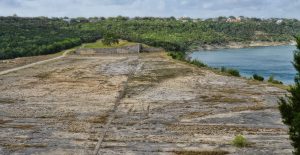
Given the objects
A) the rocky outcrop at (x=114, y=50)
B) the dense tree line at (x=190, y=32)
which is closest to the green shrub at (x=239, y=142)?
the rocky outcrop at (x=114, y=50)

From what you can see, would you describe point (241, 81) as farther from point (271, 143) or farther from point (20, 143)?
point (20, 143)

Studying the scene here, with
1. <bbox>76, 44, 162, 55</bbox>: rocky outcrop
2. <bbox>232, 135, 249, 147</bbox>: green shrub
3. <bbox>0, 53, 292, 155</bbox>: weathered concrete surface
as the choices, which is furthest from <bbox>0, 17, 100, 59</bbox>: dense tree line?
<bbox>232, 135, 249, 147</bbox>: green shrub

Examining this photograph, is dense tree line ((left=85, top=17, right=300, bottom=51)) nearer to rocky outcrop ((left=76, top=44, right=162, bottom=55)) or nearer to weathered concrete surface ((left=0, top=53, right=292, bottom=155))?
rocky outcrop ((left=76, top=44, right=162, bottom=55))

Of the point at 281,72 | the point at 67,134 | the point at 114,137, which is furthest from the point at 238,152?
the point at 281,72

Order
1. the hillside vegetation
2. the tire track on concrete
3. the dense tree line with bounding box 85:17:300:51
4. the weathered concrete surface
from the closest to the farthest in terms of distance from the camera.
Answer: the tire track on concrete → the weathered concrete surface → the hillside vegetation → the dense tree line with bounding box 85:17:300:51

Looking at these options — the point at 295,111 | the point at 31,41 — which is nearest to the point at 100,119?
the point at 295,111

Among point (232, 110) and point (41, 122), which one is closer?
point (41, 122)

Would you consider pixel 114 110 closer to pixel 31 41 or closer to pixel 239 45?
pixel 31 41
